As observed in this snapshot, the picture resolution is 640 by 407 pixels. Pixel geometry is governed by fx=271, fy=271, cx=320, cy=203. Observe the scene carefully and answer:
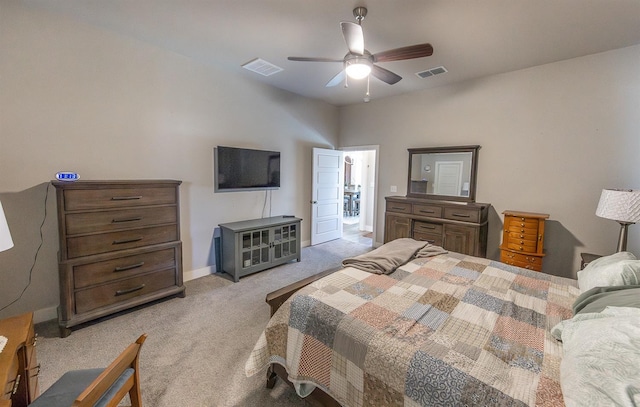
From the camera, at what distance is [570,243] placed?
342 cm

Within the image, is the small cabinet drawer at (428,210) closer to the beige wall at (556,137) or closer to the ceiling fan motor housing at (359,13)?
the beige wall at (556,137)

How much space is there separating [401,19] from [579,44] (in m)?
2.08

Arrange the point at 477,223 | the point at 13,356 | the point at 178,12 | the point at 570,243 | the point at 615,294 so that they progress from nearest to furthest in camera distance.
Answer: the point at 13,356, the point at 615,294, the point at 178,12, the point at 570,243, the point at 477,223

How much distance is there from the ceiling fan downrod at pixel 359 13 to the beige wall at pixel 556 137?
8.13 ft

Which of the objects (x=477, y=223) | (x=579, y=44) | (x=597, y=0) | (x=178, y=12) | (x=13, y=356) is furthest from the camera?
(x=477, y=223)

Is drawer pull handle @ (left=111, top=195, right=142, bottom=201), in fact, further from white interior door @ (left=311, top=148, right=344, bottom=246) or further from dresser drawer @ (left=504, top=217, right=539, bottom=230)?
dresser drawer @ (left=504, top=217, right=539, bottom=230)

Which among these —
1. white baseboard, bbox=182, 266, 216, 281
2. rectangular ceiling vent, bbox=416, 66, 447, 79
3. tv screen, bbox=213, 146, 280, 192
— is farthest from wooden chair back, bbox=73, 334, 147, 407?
rectangular ceiling vent, bbox=416, 66, 447, 79

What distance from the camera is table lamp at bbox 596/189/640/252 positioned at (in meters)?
2.31

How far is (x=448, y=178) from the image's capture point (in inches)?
171

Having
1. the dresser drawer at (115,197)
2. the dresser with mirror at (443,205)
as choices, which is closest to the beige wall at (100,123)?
the dresser drawer at (115,197)

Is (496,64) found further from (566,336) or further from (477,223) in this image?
(566,336)

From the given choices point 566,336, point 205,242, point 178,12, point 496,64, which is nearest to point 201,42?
point 178,12

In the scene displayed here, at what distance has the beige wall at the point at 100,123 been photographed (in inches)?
95.4

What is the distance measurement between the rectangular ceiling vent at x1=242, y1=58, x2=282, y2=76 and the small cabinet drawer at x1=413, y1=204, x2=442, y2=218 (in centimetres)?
286
